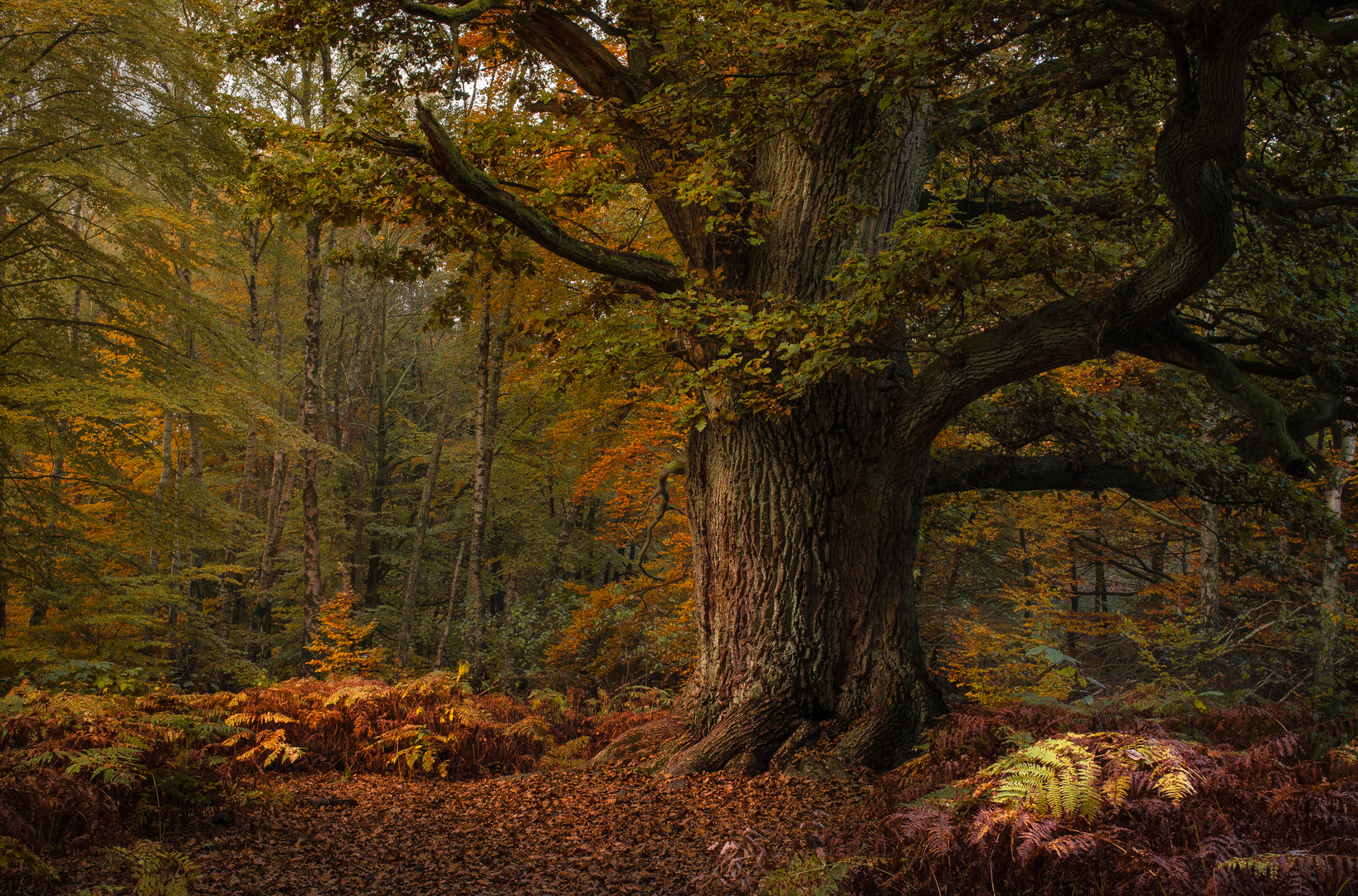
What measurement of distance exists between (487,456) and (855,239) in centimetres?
873

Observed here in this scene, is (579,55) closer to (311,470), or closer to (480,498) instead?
(480,498)

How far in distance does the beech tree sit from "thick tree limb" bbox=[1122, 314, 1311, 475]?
21 mm

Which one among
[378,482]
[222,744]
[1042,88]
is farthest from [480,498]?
[378,482]

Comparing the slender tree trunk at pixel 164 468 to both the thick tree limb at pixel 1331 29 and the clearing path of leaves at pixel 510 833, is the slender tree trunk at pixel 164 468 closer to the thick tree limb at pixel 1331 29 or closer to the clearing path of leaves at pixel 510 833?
the clearing path of leaves at pixel 510 833

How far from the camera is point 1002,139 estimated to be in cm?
666

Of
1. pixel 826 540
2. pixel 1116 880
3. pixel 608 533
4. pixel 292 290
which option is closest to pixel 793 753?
pixel 826 540

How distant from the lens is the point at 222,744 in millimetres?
5207

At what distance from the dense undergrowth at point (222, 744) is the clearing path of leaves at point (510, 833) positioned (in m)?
0.30

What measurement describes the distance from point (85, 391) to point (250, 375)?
2.22 metres

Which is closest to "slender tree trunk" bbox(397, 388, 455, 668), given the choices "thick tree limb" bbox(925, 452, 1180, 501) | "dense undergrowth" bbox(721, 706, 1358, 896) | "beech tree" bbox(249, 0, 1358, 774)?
"beech tree" bbox(249, 0, 1358, 774)

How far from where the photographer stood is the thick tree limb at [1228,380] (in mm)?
5160

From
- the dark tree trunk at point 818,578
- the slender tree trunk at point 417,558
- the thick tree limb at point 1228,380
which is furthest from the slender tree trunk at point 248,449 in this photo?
the thick tree limb at point 1228,380

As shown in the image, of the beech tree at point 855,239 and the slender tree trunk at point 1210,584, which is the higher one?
the beech tree at point 855,239

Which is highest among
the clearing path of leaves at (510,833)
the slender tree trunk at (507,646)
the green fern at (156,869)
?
the green fern at (156,869)
